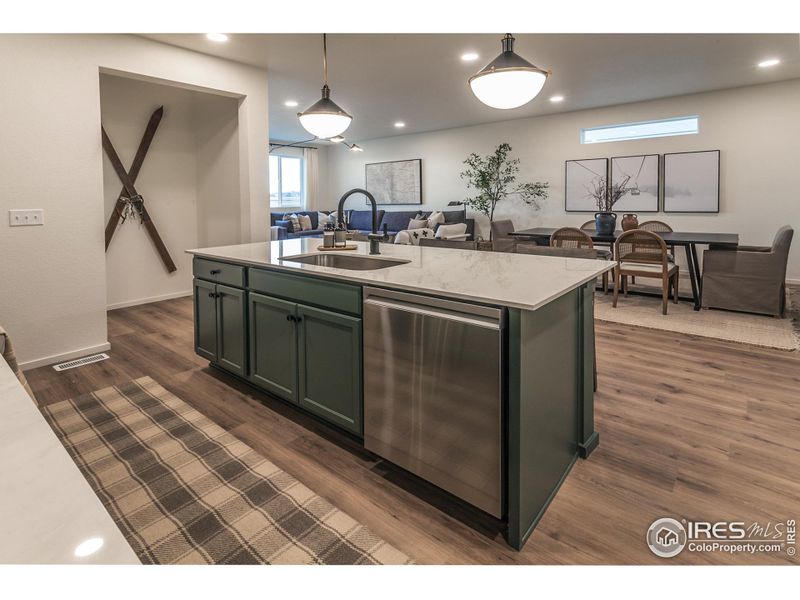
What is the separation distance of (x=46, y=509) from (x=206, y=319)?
2.72 meters

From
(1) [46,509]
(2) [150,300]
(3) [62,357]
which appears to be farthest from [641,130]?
(1) [46,509]

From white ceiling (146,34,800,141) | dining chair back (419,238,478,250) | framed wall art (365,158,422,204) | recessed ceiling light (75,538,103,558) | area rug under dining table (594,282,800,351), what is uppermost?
white ceiling (146,34,800,141)

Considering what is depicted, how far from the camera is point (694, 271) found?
507 cm

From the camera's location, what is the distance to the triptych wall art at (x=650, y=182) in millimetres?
6335

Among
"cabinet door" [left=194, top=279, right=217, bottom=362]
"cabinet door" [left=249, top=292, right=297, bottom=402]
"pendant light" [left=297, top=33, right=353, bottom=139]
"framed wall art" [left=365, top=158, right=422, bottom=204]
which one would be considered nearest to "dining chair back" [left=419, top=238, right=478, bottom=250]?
"pendant light" [left=297, top=33, right=353, bottom=139]

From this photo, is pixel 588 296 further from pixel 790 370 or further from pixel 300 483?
pixel 790 370

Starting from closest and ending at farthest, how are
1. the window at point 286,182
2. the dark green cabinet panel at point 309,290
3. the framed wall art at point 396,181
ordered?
the dark green cabinet panel at point 309,290 → the framed wall art at point 396,181 → the window at point 286,182

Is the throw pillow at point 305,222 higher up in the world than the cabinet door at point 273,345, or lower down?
higher up

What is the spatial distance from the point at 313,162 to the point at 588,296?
33.0 feet

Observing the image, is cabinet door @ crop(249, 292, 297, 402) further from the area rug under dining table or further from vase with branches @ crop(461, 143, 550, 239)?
vase with branches @ crop(461, 143, 550, 239)

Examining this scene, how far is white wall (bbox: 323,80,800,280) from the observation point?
583 centimetres

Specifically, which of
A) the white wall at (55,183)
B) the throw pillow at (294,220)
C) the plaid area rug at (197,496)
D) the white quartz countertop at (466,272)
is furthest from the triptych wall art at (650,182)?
the plaid area rug at (197,496)

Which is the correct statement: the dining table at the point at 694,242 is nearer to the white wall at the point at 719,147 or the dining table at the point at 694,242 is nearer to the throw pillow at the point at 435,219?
the white wall at the point at 719,147
